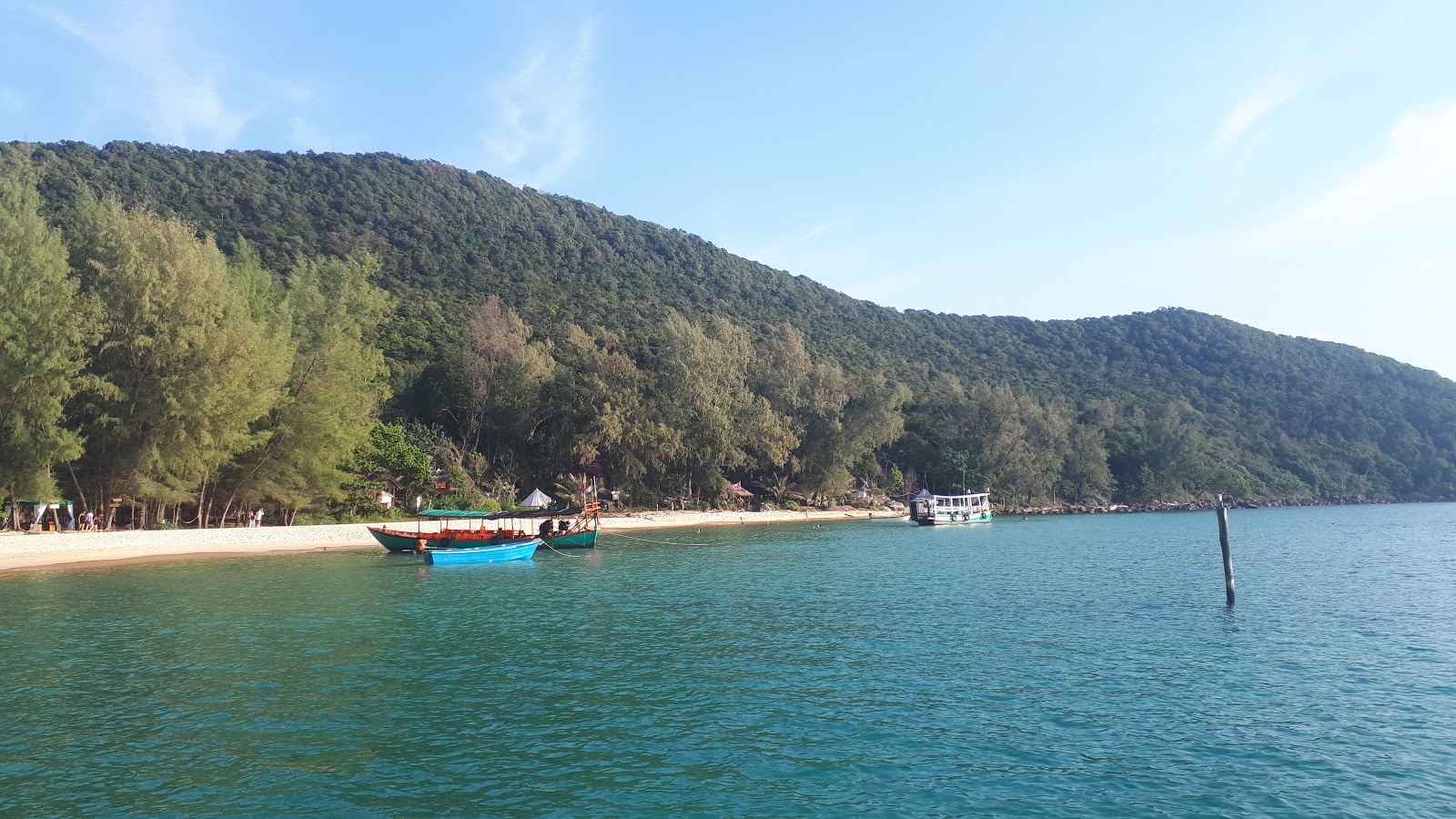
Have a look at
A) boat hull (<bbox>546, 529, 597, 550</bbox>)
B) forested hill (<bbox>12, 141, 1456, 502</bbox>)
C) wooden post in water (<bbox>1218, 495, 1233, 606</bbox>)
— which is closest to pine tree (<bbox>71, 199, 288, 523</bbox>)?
boat hull (<bbox>546, 529, 597, 550</bbox>)

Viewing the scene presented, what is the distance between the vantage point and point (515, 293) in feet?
283

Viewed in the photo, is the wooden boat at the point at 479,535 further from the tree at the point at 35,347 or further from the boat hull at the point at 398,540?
the tree at the point at 35,347

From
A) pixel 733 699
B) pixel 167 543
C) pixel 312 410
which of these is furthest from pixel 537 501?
pixel 733 699

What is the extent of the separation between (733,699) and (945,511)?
54610 millimetres

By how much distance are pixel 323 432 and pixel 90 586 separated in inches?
665

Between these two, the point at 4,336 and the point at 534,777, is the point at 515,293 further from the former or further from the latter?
the point at 534,777

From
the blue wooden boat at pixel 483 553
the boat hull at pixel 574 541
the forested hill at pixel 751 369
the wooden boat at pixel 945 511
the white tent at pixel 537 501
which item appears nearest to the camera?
the blue wooden boat at pixel 483 553

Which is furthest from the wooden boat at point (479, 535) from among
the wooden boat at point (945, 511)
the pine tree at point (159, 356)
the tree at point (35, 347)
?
the wooden boat at point (945, 511)

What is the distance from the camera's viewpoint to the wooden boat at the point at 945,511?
209ft

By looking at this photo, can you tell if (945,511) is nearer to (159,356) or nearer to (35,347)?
(159,356)

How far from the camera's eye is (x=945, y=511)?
64.9 metres

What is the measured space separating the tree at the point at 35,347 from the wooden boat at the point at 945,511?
168 ft

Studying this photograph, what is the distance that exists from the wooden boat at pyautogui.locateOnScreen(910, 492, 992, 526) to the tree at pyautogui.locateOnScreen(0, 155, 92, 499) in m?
51.1

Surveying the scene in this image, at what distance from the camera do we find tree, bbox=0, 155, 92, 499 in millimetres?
31625
